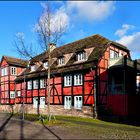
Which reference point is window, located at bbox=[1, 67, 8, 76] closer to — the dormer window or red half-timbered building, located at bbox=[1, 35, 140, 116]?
red half-timbered building, located at bbox=[1, 35, 140, 116]

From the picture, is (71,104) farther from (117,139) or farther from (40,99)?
(117,139)

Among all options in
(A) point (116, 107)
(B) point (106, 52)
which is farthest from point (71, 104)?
(B) point (106, 52)

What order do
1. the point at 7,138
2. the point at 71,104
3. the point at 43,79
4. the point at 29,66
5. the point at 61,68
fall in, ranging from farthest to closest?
the point at 29,66 < the point at 43,79 < the point at 61,68 < the point at 71,104 < the point at 7,138

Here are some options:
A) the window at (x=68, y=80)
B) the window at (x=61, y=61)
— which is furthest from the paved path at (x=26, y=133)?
the window at (x=61, y=61)

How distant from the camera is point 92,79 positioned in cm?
3180

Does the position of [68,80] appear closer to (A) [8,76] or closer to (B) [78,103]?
(B) [78,103]

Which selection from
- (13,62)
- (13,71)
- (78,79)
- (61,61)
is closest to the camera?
(78,79)

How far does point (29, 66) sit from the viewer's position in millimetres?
45906

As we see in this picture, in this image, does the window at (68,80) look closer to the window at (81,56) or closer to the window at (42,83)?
the window at (81,56)

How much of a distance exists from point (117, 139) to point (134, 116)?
16.9m

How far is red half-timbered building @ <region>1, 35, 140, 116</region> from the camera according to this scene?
103 feet

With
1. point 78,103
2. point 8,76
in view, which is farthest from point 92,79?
point 8,76

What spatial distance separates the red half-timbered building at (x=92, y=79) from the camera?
3141 cm

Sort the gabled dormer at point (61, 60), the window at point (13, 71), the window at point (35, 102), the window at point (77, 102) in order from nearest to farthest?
the window at point (77, 102)
the gabled dormer at point (61, 60)
the window at point (35, 102)
the window at point (13, 71)
